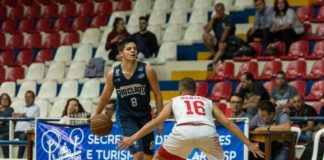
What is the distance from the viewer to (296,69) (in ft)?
51.3

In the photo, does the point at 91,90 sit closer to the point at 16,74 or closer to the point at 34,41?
the point at 16,74

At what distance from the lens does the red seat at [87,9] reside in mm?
21016

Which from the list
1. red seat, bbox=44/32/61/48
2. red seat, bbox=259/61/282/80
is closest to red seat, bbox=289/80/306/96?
red seat, bbox=259/61/282/80

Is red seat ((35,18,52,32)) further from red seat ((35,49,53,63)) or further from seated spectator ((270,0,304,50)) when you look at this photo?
seated spectator ((270,0,304,50))

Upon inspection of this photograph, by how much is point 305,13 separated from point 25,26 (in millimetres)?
7726

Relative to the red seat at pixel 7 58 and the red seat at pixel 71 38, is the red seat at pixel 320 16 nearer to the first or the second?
the red seat at pixel 71 38

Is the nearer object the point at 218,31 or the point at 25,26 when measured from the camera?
the point at 218,31

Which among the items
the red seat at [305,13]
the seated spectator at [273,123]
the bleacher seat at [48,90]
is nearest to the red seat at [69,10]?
the bleacher seat at [48,90]

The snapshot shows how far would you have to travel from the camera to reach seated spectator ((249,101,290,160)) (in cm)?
1138

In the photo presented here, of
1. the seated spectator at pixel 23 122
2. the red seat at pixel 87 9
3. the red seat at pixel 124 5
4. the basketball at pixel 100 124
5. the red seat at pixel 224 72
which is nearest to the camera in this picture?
the basketball at pixel 100 124

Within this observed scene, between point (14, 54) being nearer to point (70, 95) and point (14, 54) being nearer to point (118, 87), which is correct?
point (70, 95)

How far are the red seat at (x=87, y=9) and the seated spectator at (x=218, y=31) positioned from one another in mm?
4827

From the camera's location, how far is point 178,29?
18234 mm

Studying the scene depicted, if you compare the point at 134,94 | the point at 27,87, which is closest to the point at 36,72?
the point at 27,87
